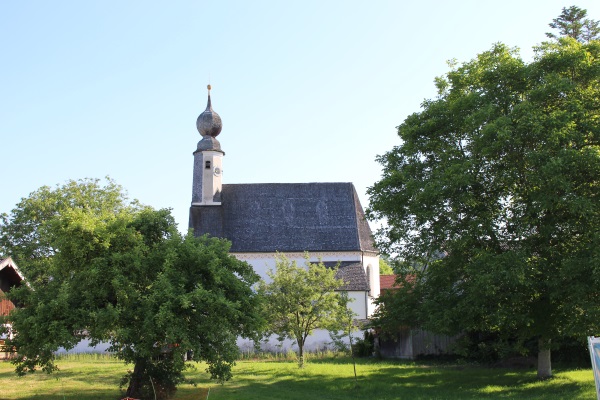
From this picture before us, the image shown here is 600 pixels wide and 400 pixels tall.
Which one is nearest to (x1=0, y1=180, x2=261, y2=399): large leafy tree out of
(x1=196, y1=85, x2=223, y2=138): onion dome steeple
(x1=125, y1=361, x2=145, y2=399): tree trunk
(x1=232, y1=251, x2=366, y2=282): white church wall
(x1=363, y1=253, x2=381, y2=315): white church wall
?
(x1=125, y1=361, x2=145, y2=399): tree trunk

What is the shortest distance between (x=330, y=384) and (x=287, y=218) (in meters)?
25.8

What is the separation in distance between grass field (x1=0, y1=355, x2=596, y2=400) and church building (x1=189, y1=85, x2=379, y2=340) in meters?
18.2

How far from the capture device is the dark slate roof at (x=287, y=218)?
4738 cm

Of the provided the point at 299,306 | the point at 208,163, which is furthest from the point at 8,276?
the point at 208,163

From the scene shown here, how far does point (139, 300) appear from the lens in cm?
1730

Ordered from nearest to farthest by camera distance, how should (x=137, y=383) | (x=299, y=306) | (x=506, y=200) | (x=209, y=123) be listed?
(x=137, y=383) → (x=506, y=200) → (x=299, y=306) → (x=209, y=123)

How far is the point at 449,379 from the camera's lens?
2516 centimetres

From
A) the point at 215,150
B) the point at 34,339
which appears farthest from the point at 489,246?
the point at 215,150

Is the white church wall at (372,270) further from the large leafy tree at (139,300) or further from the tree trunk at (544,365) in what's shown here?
the large leafy tree at (139,300)

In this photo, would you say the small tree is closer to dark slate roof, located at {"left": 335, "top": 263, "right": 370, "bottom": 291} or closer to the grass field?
the grass field

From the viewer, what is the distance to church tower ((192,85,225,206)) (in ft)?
162

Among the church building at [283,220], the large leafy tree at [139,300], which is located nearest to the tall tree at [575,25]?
the church building at [283,220]

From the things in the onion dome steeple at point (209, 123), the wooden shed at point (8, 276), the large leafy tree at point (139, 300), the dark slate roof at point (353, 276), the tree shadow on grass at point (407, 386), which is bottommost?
the tree shadow on grass at point (407, 386)

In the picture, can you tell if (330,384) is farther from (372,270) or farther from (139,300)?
(372,270)
